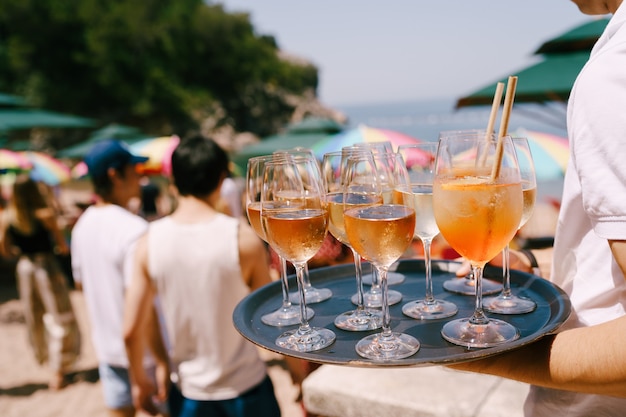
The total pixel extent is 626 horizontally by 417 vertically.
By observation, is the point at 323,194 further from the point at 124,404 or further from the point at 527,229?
the point at 527,229

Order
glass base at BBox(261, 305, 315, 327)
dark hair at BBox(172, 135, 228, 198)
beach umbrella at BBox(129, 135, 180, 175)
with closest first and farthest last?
glass base at BBox(261, 305, 315, 327) → dark hair at BBox(172, 135, 228, 198) → beach umbrella at BBox(129, 135, 180, 175)

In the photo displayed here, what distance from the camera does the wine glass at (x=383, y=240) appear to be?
4.39ft

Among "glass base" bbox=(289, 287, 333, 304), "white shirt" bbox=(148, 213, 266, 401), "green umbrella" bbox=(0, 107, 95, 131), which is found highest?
A: "green umbrella" bbox=(0, 107, 95, 131)

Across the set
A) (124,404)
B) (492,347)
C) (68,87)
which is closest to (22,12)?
(68,87)

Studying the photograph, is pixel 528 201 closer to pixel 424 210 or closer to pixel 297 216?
pixel 424 210

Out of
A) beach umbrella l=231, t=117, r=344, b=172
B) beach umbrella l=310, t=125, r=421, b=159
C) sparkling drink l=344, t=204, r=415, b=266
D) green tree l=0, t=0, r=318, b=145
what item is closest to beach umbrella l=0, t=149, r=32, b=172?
beach umbrella l=231, t=117, r=344, b=172

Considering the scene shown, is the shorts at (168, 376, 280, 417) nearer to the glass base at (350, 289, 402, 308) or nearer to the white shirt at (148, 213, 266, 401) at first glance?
the white shirt at (148, 213, 266, 401)

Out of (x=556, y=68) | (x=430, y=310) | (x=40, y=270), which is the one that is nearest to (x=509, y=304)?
(x=430, y=310)

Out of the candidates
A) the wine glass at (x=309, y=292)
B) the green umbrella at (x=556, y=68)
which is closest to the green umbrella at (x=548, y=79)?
the green umbrella at (x=556, y=68)

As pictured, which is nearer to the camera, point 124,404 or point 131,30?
point 124,404

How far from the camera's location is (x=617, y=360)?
40.1 inches

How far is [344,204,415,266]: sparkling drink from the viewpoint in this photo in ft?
4.45

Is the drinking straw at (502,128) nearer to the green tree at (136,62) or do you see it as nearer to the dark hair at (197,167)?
the dark hair at (197,167)

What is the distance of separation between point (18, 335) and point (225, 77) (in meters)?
40.3
